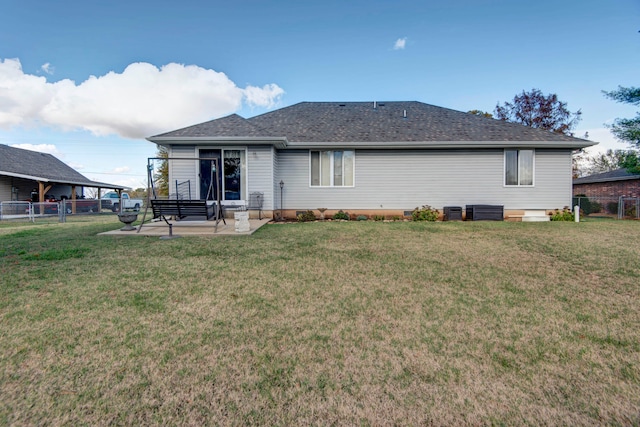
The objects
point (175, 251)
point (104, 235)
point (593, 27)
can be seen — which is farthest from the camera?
point (593, 27)

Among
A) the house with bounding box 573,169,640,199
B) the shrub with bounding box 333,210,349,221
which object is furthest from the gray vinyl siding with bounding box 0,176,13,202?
the house with bounding box 573,169,640,199

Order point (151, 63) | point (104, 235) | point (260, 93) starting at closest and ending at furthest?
point (104, 235), point (151, 63), point (260, 93)

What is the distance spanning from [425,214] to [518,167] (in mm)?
4294

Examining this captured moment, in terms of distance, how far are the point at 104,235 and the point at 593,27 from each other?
62.7 feet

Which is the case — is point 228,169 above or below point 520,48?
below

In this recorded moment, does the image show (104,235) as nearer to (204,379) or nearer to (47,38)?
(204,379)

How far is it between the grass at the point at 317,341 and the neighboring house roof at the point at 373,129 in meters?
6.75

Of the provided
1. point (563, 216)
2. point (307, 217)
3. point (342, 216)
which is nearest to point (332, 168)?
point (342, 216)

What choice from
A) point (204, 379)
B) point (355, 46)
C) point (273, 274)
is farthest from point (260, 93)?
point (204, 379)

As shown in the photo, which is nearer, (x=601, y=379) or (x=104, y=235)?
(x=601, y=379)

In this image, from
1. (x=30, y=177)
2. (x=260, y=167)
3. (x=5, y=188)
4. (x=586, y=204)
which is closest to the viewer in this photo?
(x=260, y=167)

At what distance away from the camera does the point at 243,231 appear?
24.6 ft

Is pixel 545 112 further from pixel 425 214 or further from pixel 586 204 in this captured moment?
pixel 425 214

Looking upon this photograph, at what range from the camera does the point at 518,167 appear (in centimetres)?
1152
